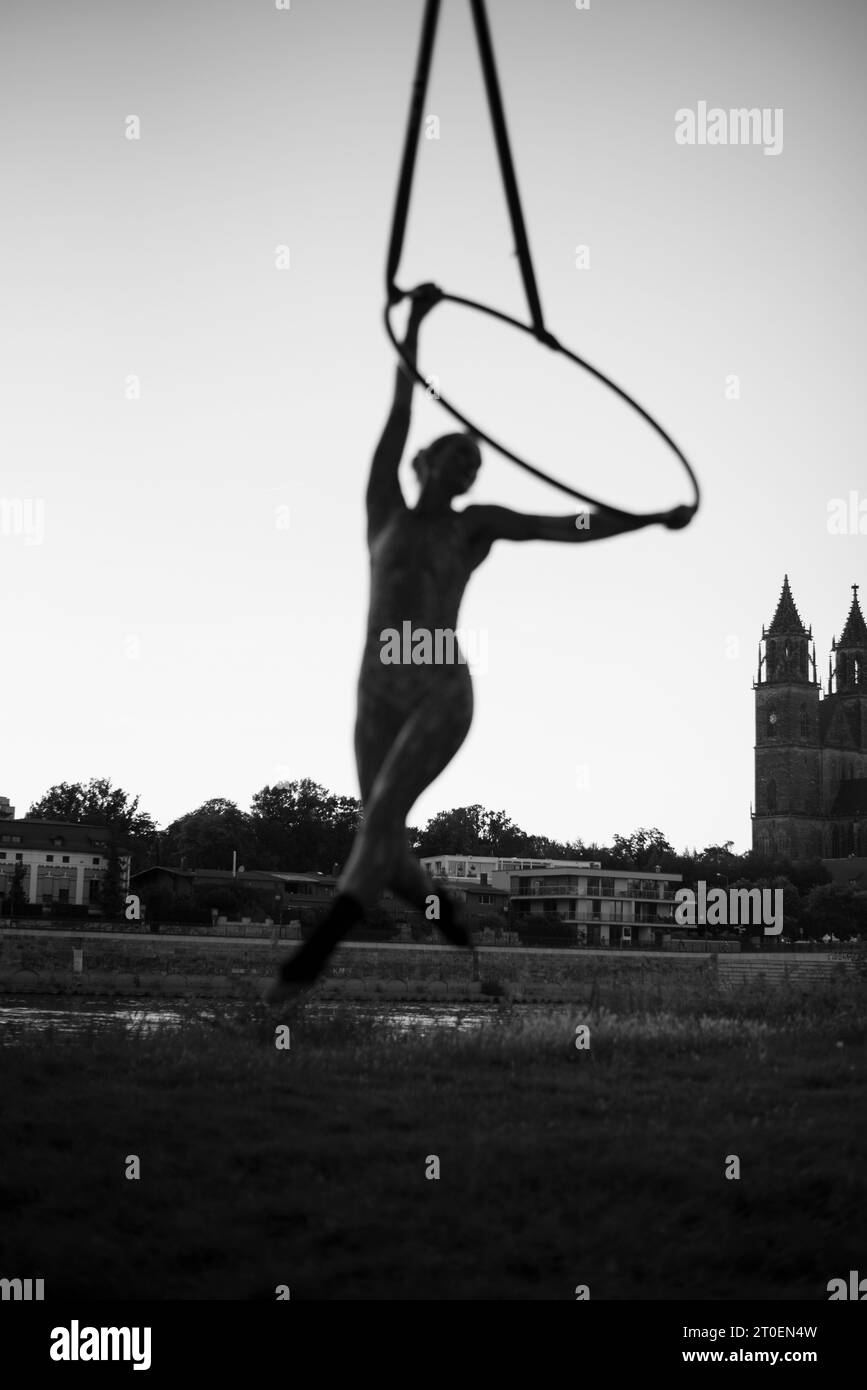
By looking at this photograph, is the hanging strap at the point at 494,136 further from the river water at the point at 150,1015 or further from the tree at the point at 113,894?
the tree at the point at 113,894

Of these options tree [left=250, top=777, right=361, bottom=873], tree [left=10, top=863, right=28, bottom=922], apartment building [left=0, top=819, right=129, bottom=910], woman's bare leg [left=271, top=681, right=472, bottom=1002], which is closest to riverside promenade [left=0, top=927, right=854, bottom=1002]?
tree [left=10, top=863, right=28, bottom=922]

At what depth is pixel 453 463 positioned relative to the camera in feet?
18.8

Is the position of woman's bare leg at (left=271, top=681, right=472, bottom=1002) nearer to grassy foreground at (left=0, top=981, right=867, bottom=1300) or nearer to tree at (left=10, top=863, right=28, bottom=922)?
grassy foreground at (left=0, top=981, right=867, bottom=1300)

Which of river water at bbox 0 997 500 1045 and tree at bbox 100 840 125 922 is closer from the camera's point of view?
river water at bbox 0 997 500 1045

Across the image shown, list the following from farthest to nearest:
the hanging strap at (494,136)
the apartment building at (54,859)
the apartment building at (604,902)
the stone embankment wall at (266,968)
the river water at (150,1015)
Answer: the apartment building at (54,859), the apartment building at (604,902), the stone embankment wall at (266,968), the river water at (150,1015), the hanging strap at (494,136)

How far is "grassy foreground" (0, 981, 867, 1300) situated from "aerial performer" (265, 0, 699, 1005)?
6.05 meters

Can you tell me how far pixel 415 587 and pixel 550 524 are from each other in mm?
853

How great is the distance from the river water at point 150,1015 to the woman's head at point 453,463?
1783 centimetres

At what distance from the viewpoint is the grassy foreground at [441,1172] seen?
10648 millimetres

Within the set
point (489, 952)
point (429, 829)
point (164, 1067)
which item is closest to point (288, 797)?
point (429, 829)

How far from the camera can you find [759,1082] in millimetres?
17031

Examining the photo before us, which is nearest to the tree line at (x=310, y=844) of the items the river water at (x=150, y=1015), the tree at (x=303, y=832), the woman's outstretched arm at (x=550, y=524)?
the tree at (x=303, y=832)

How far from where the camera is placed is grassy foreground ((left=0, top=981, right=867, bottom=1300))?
10648 millimetres
